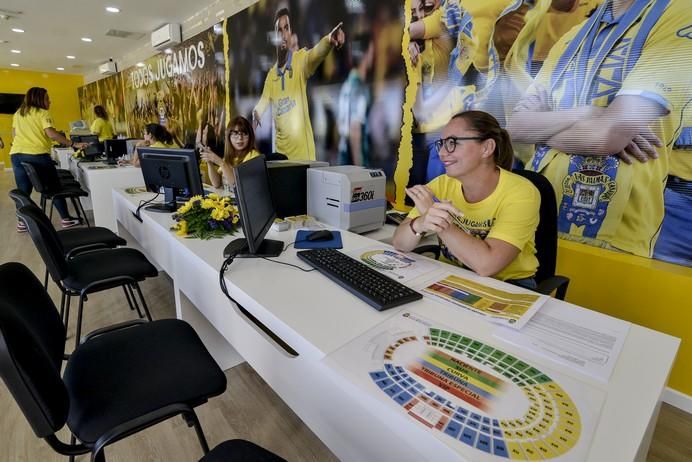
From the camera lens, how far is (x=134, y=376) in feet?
3.74

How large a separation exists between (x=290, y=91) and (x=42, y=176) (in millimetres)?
2823

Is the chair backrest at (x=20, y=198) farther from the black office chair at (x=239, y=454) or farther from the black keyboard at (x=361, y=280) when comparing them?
the black office chair at (x=239, y=454)

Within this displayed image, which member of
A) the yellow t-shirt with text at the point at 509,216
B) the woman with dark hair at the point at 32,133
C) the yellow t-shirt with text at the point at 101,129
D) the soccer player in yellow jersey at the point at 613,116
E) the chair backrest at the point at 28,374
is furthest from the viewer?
the yellow t-shirt with text at the point at 101,129

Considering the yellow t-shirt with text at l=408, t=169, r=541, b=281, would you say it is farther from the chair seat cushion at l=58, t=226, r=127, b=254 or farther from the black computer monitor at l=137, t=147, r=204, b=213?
the chair seat cushion at l=58, t=226, r=127, b=254

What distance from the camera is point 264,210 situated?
146 cm

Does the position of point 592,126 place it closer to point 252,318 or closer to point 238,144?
point 252,318

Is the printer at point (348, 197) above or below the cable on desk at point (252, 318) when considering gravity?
above

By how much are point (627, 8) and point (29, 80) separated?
1452cm

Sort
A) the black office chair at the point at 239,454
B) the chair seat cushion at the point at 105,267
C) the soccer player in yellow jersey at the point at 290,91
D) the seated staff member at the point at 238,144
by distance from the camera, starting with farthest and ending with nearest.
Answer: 1. the soccer player in yellow jersey at the point at 290,91
2. the seated staff member at the point at 238,144
3. the chair seat cushion at the point at 105,267
4. the black office chair at the point at 239,454

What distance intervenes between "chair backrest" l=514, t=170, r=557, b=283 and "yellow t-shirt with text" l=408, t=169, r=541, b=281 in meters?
0.05

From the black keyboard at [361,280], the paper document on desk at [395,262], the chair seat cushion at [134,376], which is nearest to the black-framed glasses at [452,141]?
the paper document on desk at [395,262]

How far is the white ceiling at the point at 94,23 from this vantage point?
483cm

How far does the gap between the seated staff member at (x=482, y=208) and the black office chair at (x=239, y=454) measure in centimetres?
84

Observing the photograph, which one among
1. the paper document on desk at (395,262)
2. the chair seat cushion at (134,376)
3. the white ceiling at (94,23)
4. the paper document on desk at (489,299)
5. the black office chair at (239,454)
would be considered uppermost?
the white ceiling at (94,23)
